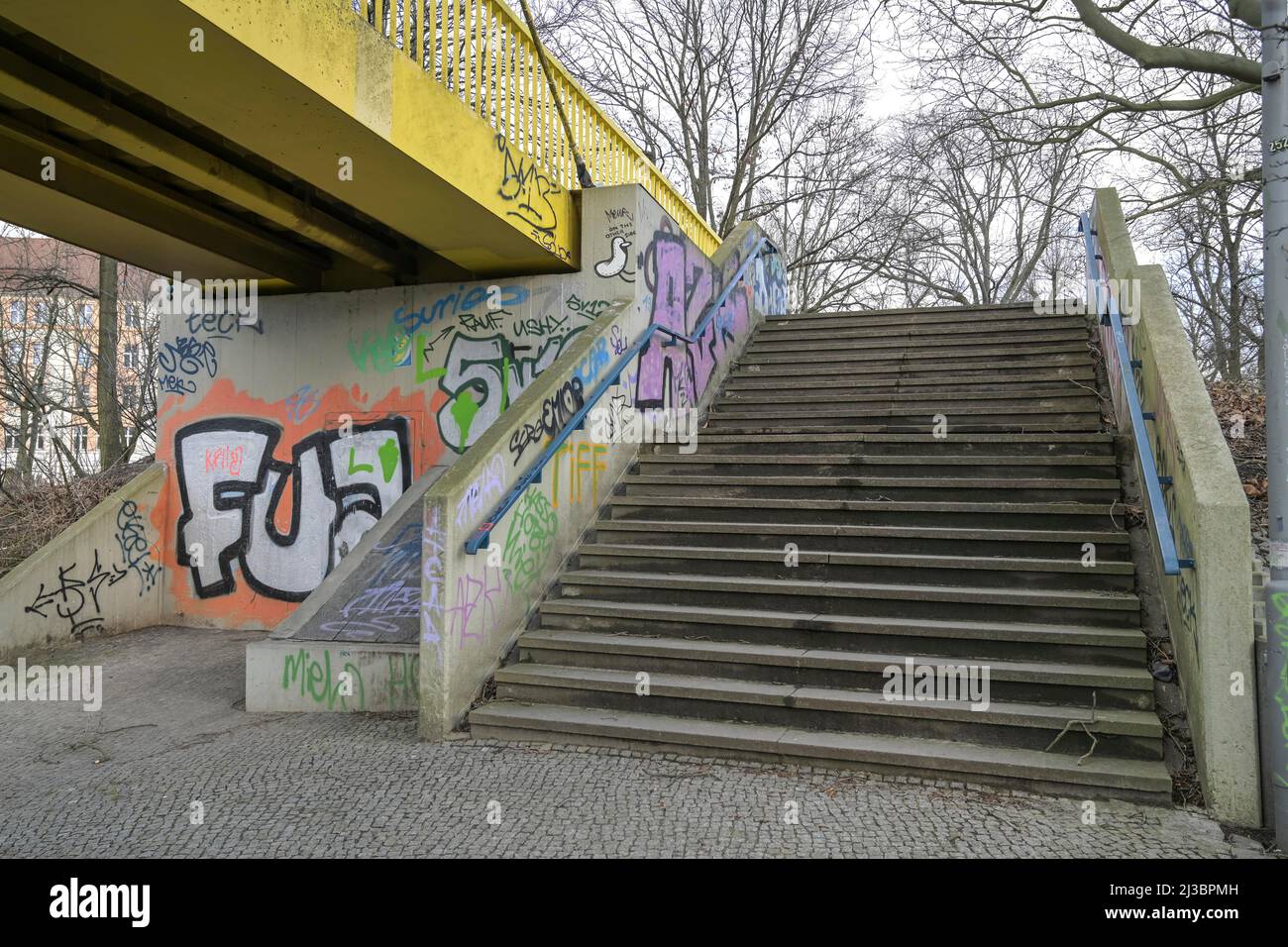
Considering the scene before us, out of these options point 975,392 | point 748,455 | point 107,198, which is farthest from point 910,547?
point 107,198

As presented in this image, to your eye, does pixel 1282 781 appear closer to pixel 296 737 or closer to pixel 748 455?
pixel 748 455

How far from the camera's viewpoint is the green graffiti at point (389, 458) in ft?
29.4

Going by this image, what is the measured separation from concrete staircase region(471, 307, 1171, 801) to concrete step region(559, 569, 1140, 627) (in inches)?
0.6

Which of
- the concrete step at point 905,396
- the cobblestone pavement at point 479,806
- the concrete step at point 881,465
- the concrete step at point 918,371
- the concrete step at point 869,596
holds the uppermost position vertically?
the concrete step at point 918,371

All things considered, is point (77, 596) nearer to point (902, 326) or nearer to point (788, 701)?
point (788, 701)

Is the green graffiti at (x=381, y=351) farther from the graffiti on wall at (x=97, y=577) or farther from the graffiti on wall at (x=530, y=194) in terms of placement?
the graffiti on wall at (x=97, y=577)

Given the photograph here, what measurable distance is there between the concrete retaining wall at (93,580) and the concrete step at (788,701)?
5.11 meters

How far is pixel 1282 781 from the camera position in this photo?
3789 mm

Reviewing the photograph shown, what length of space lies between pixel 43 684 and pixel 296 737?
3.19 meters

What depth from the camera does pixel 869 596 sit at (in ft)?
19.3

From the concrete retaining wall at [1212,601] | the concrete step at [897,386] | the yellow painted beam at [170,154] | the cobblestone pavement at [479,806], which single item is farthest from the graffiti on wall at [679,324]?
the concrete retaining wall at [1212,601]

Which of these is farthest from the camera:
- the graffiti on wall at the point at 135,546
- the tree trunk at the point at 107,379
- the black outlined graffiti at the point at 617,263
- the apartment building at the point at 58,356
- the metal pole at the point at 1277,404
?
the tree trunk at the point at 107,379

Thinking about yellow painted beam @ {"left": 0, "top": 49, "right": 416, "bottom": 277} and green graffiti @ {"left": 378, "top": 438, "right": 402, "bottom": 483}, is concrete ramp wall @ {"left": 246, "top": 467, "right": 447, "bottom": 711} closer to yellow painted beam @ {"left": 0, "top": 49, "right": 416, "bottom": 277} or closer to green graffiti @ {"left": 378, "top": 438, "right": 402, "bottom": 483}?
green graffiti @ {"left": 378, "top": 438, "right": 402, "bottom": 483}

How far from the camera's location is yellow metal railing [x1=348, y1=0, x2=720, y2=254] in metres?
6.35
